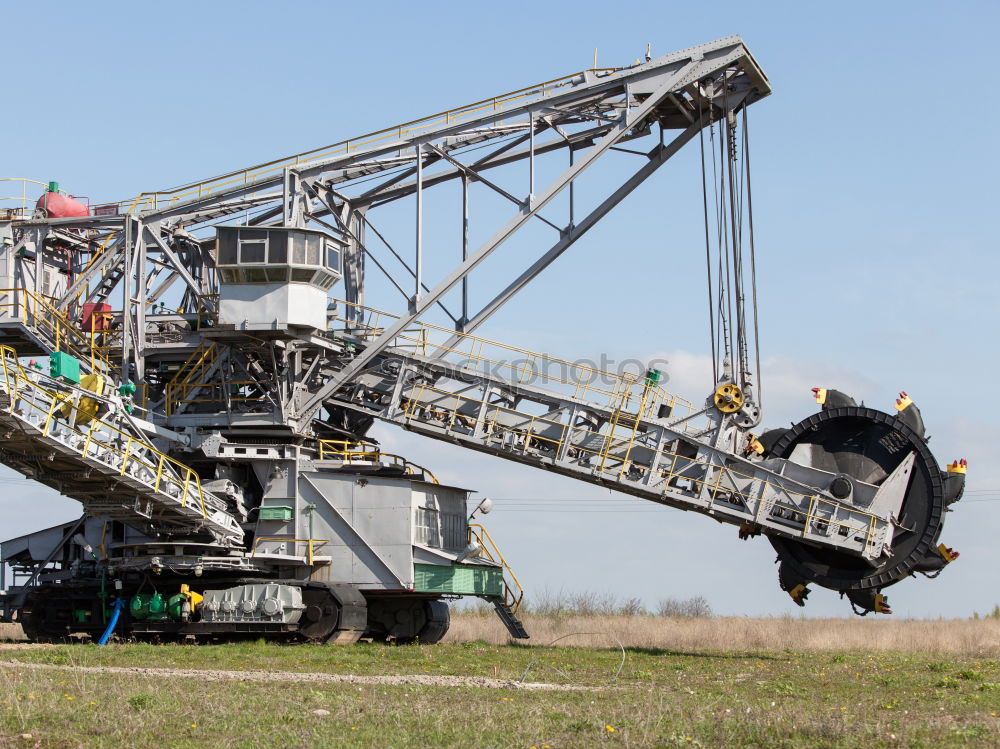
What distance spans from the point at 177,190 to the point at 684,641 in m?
19.0

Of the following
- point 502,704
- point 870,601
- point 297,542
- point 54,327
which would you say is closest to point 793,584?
point 870,601

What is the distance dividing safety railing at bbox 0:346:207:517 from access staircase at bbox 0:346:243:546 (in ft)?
0.07

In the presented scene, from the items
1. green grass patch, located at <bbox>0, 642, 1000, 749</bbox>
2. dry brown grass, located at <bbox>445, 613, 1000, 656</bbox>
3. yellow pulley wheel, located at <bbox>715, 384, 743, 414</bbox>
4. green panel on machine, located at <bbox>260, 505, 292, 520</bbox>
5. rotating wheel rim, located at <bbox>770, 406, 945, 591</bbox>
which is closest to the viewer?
green grass patch, located at <bbox>0, 642, 1000, 749</bbox>

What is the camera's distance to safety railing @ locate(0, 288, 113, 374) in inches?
1416

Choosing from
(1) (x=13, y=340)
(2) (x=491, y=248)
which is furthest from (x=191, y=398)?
(2) (x=491, y=248)

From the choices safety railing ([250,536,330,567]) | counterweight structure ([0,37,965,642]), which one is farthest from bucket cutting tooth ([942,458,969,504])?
safety railing ([250,536,330,567])

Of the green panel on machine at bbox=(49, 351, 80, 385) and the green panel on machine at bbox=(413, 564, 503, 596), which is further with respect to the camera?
the green panel on machine at bbox=(413, 564, 503, 596)

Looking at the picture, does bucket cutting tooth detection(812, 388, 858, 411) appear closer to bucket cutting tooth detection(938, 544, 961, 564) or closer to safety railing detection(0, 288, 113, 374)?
bucket cutting tooth detection(938, 544, 961, 564)

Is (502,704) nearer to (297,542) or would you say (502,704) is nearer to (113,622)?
(297,542)

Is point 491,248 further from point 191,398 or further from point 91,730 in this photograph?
point 91,730

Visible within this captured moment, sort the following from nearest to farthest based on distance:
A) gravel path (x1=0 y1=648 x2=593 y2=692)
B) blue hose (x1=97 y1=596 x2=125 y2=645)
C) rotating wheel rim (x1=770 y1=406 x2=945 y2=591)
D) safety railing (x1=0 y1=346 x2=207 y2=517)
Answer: gravel path (x1=0 y1=648 x2=593 y2=692), safety railing (x1=0 y1=346 x2=207 y2=517), rotating wheel rim (x1=770 y1=406 x2=945 y2=591), blue hose (x1=97 y1=596 x2=125 y2=645)

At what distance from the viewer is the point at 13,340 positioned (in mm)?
35938

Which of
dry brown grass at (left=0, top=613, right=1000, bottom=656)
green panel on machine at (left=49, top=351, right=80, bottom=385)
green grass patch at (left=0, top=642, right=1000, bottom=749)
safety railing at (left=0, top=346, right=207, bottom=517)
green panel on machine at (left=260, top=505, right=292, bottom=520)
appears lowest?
green grass patch at (left=0, top=642, right=1000, bottom=749)

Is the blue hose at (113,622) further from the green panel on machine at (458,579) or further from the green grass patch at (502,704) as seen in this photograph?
the green panel on machine at (458,579)
